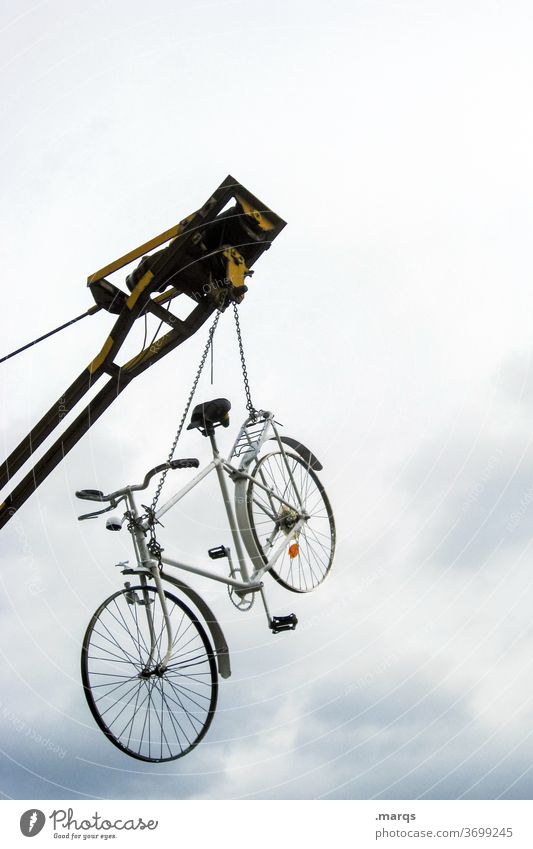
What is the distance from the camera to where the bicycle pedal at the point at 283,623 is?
630cm

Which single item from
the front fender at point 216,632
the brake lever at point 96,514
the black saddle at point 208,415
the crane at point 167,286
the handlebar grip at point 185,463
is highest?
the crane at point 167,286

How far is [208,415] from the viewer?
21.2ft

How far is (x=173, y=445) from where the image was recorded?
6.00m

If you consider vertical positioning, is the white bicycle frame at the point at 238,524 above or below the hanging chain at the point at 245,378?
below

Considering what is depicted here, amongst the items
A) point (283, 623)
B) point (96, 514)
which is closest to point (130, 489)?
point (96, 514)

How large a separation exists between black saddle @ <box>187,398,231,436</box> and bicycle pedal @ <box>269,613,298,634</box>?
1.53 meters

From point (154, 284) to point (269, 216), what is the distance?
1105mm

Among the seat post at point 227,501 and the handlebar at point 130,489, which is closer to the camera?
the handlebar at point 130,489

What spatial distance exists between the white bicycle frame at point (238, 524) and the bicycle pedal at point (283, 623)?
0.18 feet

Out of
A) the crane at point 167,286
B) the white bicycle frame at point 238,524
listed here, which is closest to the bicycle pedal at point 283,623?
the white bicycle frame at point 238,524

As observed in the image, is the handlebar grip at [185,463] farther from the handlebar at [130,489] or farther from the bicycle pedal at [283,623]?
the bicycle pedal at [283,623]

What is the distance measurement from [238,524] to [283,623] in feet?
2.74

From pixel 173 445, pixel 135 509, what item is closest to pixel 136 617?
pixel 135 509

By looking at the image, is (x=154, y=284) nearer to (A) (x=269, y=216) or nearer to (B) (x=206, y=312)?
(B) (x=206, y=312)
